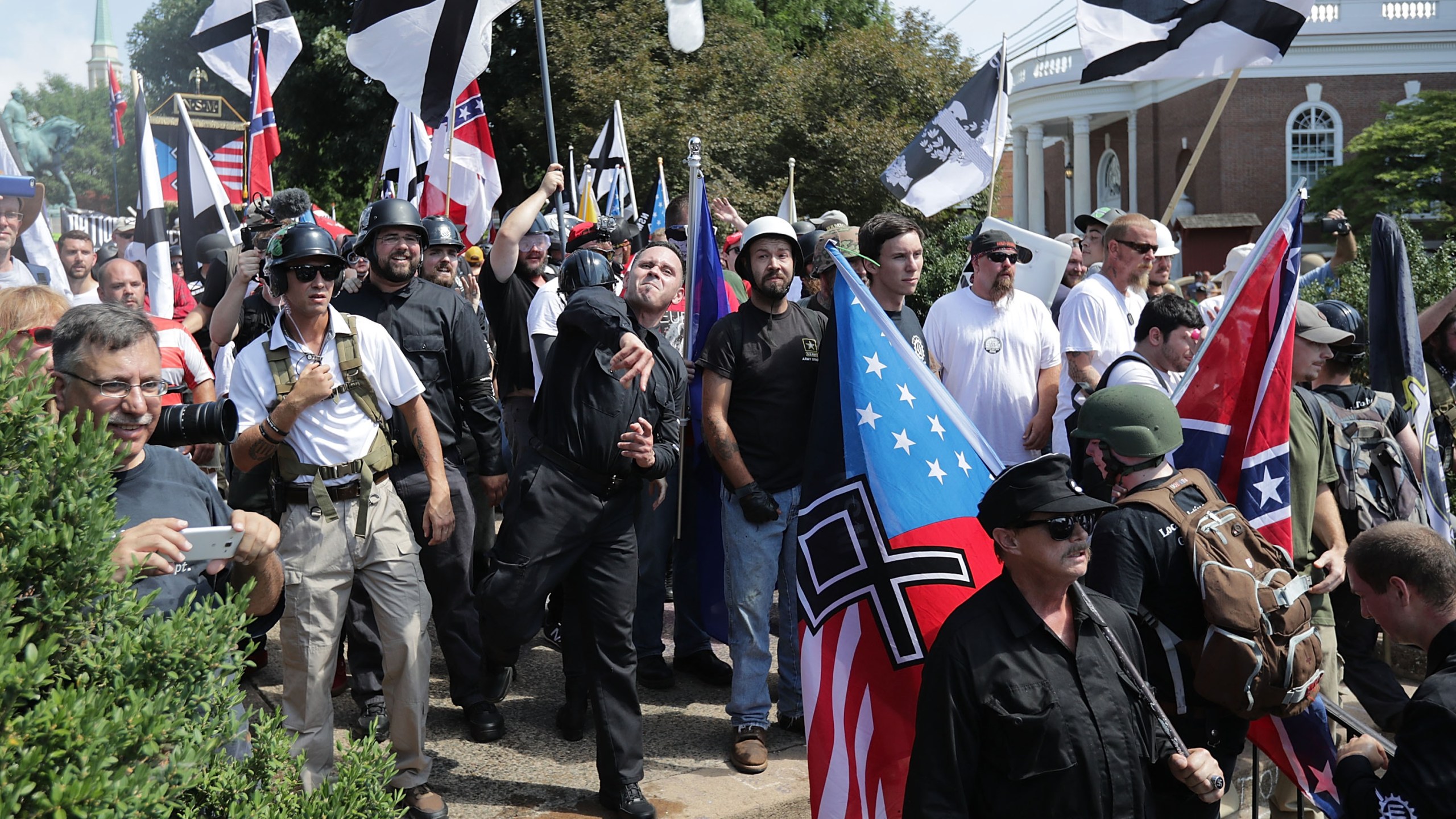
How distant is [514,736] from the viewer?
5379 mm

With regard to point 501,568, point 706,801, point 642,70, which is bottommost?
point 706,801

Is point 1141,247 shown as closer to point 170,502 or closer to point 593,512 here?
point 593,512

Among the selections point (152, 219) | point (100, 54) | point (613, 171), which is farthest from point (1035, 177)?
point (100, 54)

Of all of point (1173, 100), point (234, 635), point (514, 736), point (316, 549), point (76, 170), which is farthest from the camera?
point (76, 170)

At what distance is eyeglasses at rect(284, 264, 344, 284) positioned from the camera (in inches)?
173

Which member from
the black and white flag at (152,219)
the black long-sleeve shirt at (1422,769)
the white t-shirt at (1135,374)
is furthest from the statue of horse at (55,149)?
the black long-sleeve shirt at (1422,769)

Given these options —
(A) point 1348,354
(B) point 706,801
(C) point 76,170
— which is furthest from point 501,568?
(C) point 76,170

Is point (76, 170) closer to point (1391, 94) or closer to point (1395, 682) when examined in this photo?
point (1391, 94)

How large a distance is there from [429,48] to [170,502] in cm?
422

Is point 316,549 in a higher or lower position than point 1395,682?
higher

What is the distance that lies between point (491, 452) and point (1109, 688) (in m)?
3.20

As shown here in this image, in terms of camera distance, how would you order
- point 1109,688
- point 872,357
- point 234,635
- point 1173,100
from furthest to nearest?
point 1173,100, point 872,357, point 1109,688, point 234,635

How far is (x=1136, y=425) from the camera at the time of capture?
11.5ft

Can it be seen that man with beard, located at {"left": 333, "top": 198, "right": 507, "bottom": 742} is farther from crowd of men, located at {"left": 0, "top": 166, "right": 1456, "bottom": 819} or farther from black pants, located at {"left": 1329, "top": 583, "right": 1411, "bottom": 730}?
black pants, located at {"left": 1329, "top": 583, "right": 1411, "bottom": 730}
